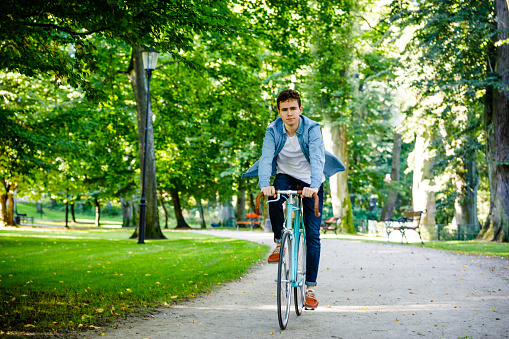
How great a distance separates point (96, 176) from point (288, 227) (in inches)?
1201

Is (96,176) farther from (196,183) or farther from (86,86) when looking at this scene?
(86,86)

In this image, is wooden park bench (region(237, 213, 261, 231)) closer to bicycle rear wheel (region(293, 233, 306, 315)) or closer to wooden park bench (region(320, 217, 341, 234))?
wooden park bench (region(320, 217, 341, 234))

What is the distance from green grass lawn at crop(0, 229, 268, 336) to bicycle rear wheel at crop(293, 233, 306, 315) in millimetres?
1587

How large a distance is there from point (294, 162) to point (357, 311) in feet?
5.91

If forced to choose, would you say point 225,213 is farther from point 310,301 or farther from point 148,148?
point 310,301

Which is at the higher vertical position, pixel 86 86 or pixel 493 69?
pixel 493 69

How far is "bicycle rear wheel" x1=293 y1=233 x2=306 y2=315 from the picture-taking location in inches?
199

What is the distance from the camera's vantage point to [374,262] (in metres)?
11.1

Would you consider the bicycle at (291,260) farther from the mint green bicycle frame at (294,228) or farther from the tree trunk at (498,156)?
the tree trunk at (498,156)

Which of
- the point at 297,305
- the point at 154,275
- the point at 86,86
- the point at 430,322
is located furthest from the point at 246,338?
the point at 86,86

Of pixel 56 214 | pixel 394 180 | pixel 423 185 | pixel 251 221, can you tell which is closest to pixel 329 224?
pixel 423 185

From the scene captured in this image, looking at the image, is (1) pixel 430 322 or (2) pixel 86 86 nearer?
(1) pixel 430 322

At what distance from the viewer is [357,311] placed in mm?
5434

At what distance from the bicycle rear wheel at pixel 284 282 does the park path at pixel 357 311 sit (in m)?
0.15
